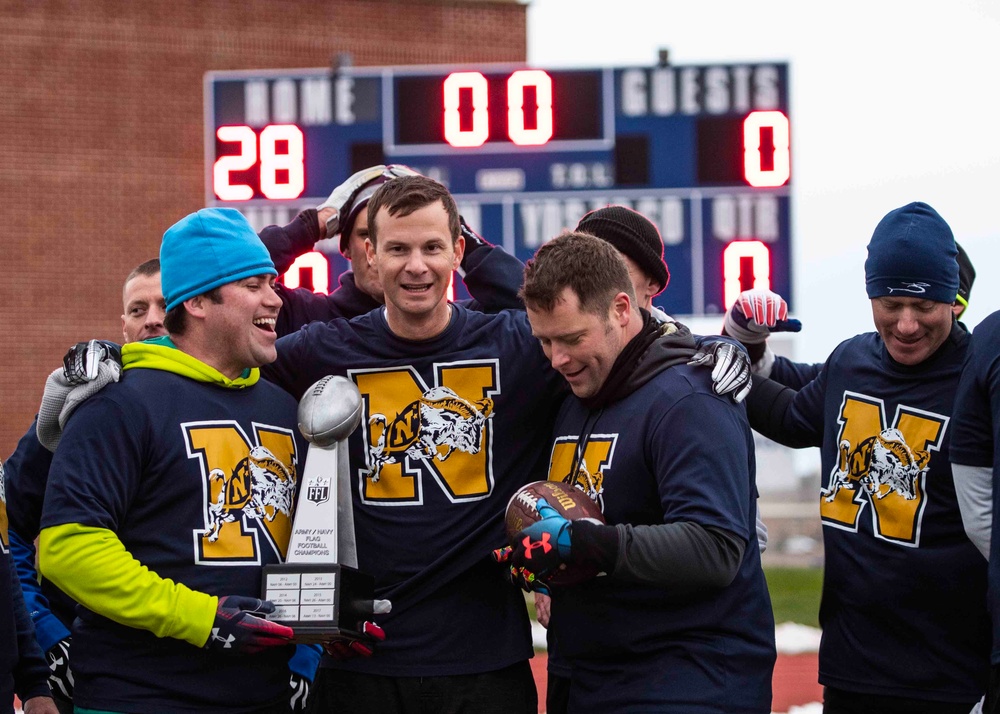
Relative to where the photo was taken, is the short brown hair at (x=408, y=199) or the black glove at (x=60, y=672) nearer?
the short brown hair at (x=408, y=199)

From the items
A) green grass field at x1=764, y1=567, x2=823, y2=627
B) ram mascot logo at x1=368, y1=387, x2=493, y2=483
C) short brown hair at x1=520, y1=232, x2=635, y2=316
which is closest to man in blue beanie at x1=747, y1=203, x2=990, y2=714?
short brown hair at x1=520, y1=232, x2=635, y2=316

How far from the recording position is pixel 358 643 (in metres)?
2.98

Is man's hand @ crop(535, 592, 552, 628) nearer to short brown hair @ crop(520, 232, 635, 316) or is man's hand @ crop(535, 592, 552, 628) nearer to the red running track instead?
short brown hair @ crop(520, 232, 635, 316)

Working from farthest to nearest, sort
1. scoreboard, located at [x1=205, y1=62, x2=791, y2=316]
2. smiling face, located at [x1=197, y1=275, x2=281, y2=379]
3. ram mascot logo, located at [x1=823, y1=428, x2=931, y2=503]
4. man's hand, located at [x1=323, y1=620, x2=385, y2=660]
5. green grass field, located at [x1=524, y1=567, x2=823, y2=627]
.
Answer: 1. green grass field, located at [x1=524, y1=567, x2=823, y2=627]
2. scoreboard, located at [x1=205, y1=62, x2=791, y2=316]
3. ram mascot logo, located at [x1=823, y1=428, x2=931, y2=503]
4. smiling face, located at [x1=197, y1=275, x2=281, y2=379]
5. man's hand, located at [x1=323, y1=620, x2=385, y2=660]

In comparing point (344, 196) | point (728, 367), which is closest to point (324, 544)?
point (728, 367)

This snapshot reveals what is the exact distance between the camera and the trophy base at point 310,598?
2836 millimetres

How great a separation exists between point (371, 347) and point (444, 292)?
255mm

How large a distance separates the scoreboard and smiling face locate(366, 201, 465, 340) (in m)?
5.97

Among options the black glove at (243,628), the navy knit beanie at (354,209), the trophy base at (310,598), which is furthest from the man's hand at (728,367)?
the navy knit beanie at (354,209)

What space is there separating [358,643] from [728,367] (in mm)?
1145

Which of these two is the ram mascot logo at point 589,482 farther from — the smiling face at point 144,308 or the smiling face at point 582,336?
the smiling face at point 144,308

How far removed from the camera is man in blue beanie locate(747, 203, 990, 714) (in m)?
3.27

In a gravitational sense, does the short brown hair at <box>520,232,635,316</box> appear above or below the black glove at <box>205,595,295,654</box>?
above

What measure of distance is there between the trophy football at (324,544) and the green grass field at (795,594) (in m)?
9.84
